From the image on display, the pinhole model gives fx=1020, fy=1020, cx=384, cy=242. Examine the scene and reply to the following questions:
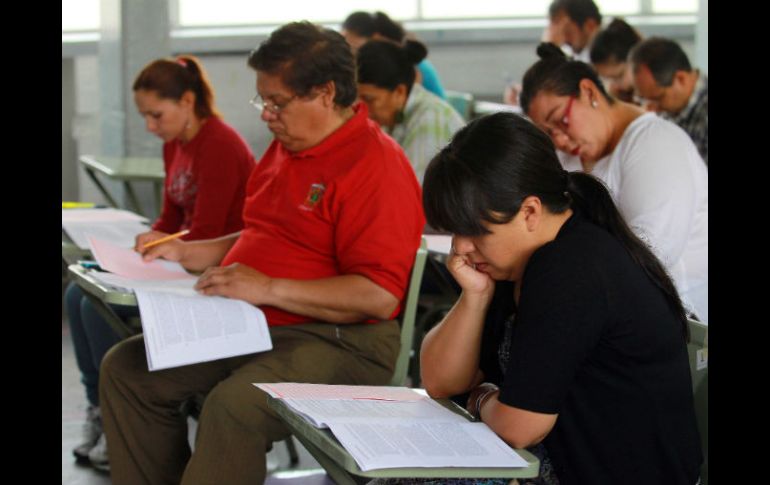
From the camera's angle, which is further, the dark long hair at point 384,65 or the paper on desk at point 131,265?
the dark long hair at point 384,65

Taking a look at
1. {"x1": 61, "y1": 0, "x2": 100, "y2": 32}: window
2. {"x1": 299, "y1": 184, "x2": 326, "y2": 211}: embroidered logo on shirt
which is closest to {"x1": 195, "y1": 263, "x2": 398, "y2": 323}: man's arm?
{"x1": 299, "y1": 184, "x2": 326, "y2": 211}: embroidered logo on shirt

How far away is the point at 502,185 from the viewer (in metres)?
1.54

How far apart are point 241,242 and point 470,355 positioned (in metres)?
1.05

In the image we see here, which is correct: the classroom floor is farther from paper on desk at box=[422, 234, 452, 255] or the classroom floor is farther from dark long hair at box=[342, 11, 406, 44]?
dark long hair at box=[342, 11, 406, 44]

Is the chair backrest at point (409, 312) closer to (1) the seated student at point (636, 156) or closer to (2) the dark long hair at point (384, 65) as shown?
(1) the seated student at point (636, 156)

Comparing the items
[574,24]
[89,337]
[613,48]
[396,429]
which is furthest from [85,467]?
[574,24]

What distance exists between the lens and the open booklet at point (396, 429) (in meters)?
1.34

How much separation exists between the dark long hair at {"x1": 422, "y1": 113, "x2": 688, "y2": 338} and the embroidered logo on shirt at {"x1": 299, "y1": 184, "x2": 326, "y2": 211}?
0.84 meters

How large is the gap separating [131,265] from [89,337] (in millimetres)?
614

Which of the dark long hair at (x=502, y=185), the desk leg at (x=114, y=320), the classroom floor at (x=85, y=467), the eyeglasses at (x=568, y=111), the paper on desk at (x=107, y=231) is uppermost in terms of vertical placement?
the eyeglasses at (x=568, y=111)

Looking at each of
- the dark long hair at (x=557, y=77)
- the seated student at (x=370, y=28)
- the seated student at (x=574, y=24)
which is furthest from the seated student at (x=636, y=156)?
the seated student at (x=574, y=24)

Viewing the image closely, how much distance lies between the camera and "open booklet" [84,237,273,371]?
205cm

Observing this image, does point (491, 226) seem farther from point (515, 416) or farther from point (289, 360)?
point (289, 360)

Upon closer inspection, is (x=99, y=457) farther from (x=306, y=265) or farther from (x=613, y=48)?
(x=613, y=48)
